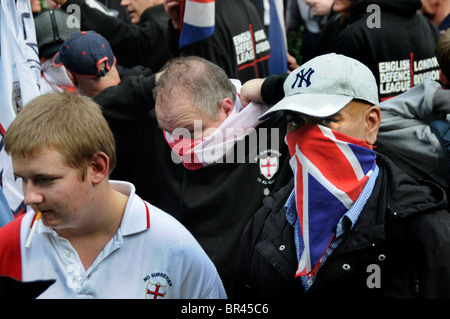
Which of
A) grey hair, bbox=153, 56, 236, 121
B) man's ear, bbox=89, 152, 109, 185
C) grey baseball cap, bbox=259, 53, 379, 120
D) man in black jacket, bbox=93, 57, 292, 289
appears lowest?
man in black jacket, bbox=93, 57, 292, 289

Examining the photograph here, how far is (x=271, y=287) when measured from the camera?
240 cm

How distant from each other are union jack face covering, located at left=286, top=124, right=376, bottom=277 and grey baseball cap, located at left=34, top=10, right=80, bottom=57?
2.69m

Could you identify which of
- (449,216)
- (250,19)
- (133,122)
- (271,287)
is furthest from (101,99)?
(449,216)

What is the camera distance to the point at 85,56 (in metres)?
3.98

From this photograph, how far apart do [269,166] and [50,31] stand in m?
2.22

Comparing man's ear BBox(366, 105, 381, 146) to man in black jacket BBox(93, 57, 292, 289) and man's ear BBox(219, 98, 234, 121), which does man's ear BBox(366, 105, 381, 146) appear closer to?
man in black jacket BBox(93, 57, 292, 289)

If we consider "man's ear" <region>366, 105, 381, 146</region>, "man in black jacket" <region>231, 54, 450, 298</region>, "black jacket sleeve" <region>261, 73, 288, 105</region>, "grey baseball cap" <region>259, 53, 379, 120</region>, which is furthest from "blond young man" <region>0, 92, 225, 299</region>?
"black jacket sleeve" <region>261, 73, 288, 105</region>

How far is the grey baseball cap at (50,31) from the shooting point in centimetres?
445

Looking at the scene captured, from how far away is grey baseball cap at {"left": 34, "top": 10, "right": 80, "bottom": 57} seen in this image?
4449 millimetres

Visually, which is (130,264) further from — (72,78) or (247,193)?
(72,78)

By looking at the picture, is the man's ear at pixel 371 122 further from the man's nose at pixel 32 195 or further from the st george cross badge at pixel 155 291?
the man's nose at pixel 32 195

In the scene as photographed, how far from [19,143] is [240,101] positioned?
1514mm

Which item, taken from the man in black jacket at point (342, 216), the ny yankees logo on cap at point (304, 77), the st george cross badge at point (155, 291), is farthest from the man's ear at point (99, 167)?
the ny yankees logo on cap at point (304, 77)
